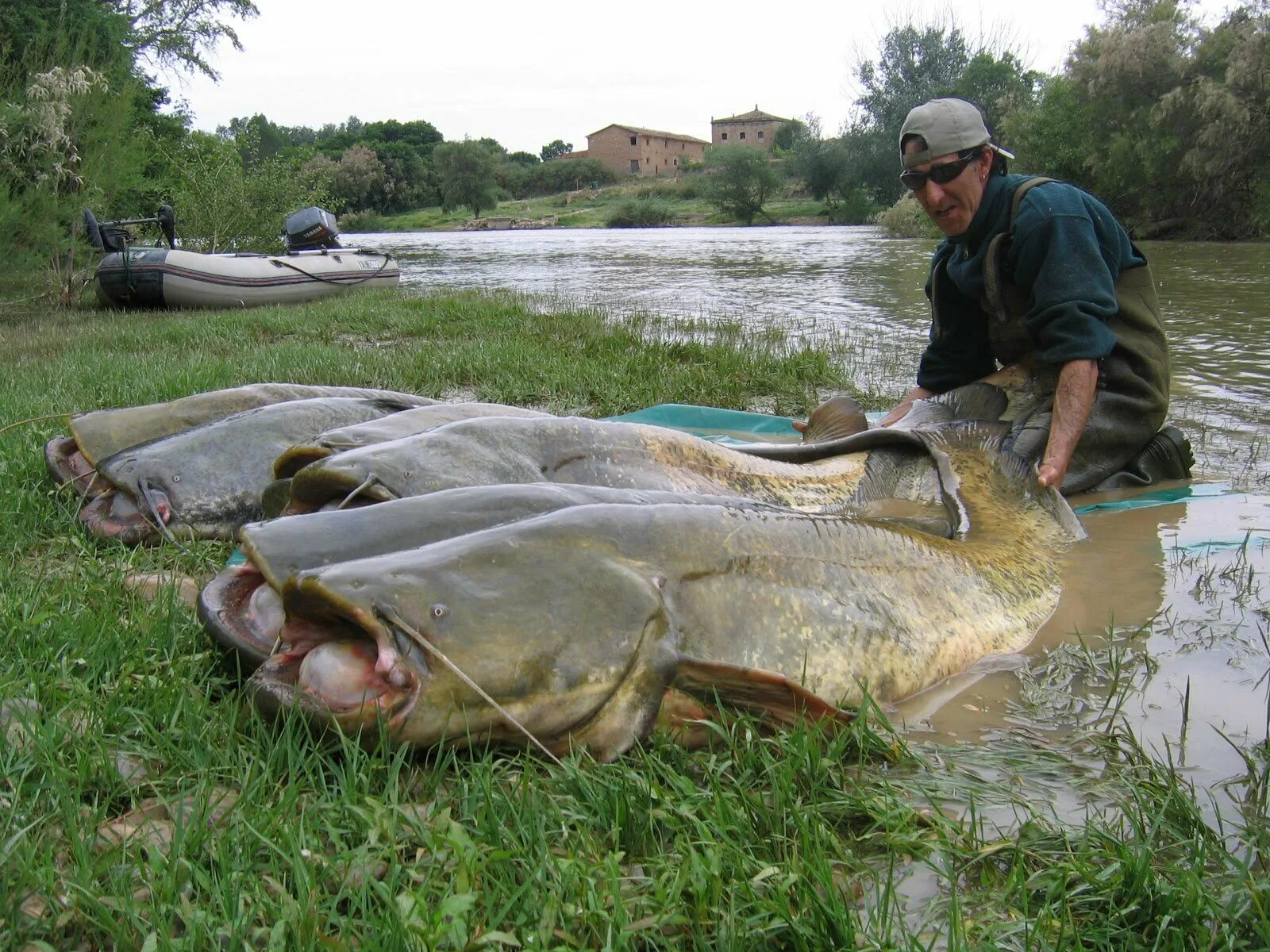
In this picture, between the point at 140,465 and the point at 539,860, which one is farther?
the point at 140,465

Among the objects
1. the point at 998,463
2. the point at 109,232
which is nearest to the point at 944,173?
the point at 998,463

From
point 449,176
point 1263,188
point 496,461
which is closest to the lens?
point 496,461

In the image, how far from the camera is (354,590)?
208 centimetres

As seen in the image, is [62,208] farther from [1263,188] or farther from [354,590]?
[1263,188]

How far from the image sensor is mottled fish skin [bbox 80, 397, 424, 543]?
13.3 feet

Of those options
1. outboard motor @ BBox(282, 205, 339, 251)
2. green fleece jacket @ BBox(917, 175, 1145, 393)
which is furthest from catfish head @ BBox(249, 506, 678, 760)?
outboard motor @ BBox(282, 205, 339, 251)

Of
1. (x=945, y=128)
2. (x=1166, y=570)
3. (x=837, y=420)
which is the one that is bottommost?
(x=1166, y=570)

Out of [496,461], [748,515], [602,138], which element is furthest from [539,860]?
[602,138]

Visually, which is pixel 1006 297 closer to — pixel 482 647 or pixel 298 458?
pixel 298 458

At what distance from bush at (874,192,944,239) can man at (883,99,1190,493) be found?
3396cm

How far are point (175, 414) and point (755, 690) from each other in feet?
11.6

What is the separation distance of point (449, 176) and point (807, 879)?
103218 millimetres

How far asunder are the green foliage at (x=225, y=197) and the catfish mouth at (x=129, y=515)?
1622 centimetres

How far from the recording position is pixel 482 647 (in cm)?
212
